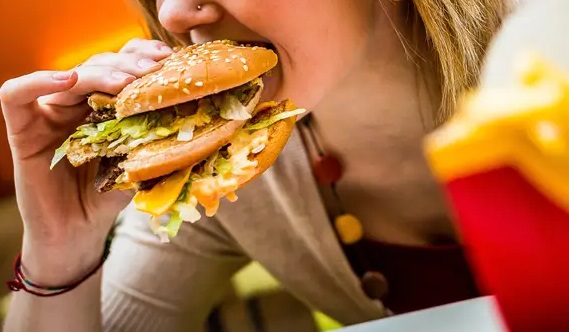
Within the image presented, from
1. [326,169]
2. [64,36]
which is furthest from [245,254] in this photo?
[64,36]

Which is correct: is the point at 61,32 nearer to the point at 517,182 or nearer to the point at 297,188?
the point at 297,188

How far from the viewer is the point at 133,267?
1475mm

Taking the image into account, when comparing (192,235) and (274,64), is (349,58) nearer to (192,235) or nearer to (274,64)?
(274,64)

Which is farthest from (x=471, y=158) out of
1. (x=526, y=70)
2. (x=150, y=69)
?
(x=150, y=69)

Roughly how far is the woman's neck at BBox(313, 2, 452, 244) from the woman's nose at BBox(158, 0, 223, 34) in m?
0.28

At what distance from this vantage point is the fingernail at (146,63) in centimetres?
106

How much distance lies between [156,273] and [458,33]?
789 millimetres

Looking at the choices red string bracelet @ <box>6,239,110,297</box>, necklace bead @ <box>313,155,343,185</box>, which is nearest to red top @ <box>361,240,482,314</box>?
necklace bead @ <box>313,155,343,185</box>

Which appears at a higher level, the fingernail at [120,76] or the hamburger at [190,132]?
the fingernail at [120,76]

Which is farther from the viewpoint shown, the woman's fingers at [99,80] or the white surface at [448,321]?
the woman's fingers at [99,80]

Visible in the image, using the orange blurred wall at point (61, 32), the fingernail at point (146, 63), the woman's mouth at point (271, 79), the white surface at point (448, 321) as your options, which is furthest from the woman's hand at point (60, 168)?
the orange blurred wall at point (61, 32)

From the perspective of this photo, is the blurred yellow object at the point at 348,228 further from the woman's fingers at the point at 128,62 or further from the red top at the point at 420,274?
the woman's fingers at the point at 128,62

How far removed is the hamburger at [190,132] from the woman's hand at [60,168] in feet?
0.17

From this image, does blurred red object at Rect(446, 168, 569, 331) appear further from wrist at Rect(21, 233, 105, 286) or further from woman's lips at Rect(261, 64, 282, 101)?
wrist at Rect(21, 233, 105, 286)
